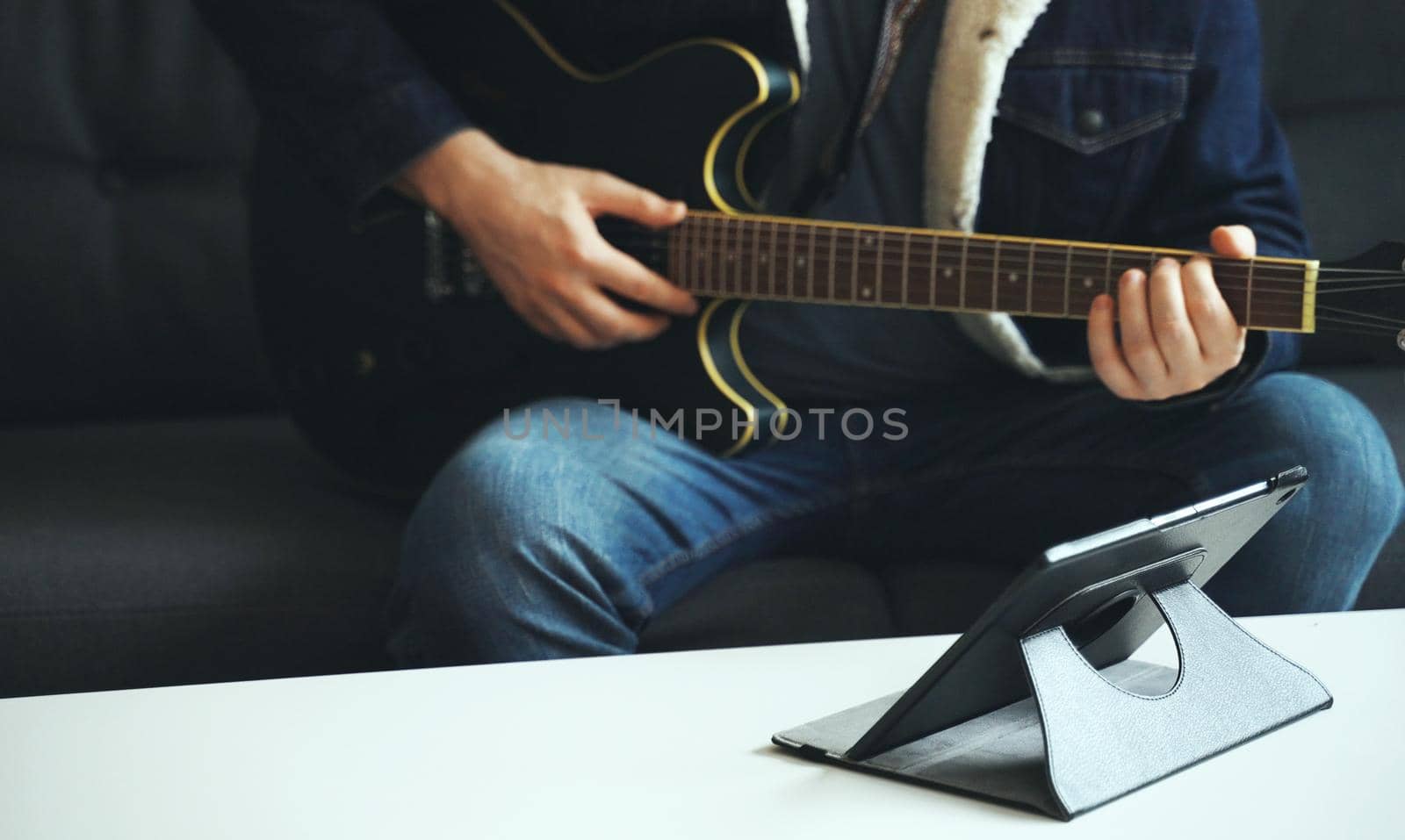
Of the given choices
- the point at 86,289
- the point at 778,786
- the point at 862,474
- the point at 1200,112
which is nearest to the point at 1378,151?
the point at 1200,112

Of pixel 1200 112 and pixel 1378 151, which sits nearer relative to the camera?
pixel 1200 112

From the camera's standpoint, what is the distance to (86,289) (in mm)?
1419

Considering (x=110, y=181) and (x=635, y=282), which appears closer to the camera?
(x=635, y=282)

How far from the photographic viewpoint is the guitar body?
1030mm

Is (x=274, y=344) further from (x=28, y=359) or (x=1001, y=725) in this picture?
(x=1001, y=725)

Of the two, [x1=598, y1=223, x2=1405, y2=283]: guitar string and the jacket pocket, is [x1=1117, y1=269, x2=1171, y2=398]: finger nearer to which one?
[x1=598, y1=223, x2=1405, y2=283]: guitar string

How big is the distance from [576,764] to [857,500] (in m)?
0.59

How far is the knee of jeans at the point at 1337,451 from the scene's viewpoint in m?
0.93

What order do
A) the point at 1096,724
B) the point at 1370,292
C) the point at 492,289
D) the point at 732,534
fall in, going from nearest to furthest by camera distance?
the point at 1096,724, the point at 1370,292, the point at 732,534, the point at 492,289

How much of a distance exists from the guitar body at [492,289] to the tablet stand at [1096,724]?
0.50 metres

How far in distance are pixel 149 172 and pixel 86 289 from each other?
5.9 inches

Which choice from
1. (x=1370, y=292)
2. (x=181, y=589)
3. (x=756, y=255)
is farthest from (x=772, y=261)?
(x=181, y=589)

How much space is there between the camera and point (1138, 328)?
2.87 ft

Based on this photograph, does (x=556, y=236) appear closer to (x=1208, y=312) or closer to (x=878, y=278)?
(x=878, y=278)
